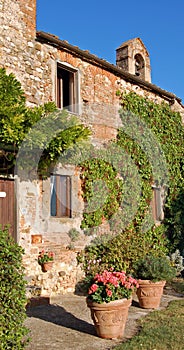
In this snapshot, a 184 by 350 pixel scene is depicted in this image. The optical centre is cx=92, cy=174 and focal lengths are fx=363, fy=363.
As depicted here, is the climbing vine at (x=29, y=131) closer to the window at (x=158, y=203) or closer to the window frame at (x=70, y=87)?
the window frame at (x=70, y=87)

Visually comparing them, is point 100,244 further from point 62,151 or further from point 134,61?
point 134,61

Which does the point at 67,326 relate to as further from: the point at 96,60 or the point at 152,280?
the point at 96,60

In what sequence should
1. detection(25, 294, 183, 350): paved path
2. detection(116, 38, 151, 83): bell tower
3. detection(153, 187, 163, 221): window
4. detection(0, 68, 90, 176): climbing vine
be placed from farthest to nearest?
detection(116, 38, 151, 83): bell tower < detection(153, 187, 163, 221): window < detection(0, 68, 90, 176): climbing vine < detection(25, 294, 183, 350): paved path

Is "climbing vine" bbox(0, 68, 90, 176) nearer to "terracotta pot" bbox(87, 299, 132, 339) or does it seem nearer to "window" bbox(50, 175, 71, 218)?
"window" bbox(50, 175, 71, 218)

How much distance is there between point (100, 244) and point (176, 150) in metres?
4.68

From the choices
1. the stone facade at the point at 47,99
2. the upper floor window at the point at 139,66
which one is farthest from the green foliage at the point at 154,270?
the upper floor window at the point at 139,66

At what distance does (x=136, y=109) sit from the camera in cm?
1063

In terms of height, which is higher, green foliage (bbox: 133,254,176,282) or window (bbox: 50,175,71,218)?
window (bbox: 50,175,71,218)

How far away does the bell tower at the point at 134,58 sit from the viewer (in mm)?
12484

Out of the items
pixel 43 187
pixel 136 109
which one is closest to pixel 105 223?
pixel 43 187

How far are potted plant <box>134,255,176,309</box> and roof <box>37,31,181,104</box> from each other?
5.36m

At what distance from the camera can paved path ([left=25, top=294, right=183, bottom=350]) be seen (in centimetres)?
470

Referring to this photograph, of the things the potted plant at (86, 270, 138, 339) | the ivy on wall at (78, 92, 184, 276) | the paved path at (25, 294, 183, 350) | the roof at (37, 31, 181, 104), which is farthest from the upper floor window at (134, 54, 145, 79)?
the potted plant at (86, 270, 138, 339)

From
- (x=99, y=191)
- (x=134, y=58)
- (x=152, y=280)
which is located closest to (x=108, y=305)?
(x=152, y=280)
